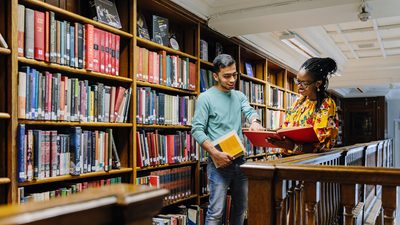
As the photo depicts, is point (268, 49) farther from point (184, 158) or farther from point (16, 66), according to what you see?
point (16, 66)

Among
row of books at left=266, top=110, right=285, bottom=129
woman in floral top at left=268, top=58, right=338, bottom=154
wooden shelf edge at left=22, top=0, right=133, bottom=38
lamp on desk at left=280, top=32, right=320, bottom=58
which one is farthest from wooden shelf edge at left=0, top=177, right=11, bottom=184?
row of books at left=266, top=110, right=285, bottom=129

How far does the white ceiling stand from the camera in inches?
122

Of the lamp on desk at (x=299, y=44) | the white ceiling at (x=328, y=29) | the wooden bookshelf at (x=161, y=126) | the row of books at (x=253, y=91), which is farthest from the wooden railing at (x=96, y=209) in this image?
the lamp on desk at (x=299, y=44)

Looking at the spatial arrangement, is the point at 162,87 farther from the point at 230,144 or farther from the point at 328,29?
the point at 328,29

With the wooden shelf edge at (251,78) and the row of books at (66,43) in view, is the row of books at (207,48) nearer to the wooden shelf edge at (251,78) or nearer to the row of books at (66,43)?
the wooden shelf edge at (251,78)

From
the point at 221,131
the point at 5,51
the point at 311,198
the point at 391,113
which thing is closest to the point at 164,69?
the point at 221,131

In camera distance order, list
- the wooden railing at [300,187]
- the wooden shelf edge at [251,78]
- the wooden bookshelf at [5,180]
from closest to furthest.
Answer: the wooden railing at [300,187]
the wooden bookshelf at [5,180]
the wooden shelf edge at [251,78]

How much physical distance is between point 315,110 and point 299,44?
3266 mm

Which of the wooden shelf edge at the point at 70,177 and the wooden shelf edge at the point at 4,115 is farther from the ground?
the wooden shelf edge at the point at 4,115

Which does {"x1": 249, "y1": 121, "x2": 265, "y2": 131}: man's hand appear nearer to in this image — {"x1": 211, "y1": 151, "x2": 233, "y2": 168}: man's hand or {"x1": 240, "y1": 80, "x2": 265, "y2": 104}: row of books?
{"x1": 211, "y1": 151, "x2": 233, "y2": 168}: man's hand

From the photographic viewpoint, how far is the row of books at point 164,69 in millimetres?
2719

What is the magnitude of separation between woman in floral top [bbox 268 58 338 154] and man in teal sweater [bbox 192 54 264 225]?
0.35 metres

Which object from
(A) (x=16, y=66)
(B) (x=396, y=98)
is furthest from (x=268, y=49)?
(B) (x=396, y=98)

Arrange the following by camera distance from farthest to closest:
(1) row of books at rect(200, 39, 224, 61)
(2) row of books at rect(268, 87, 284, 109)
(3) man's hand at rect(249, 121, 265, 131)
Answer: (2) row of books at rect(268, 87, 284, 109), (1) row of books at rect(200, 39, 224, 61), (3) man's hand at rect(249, 121, 265, 131)
